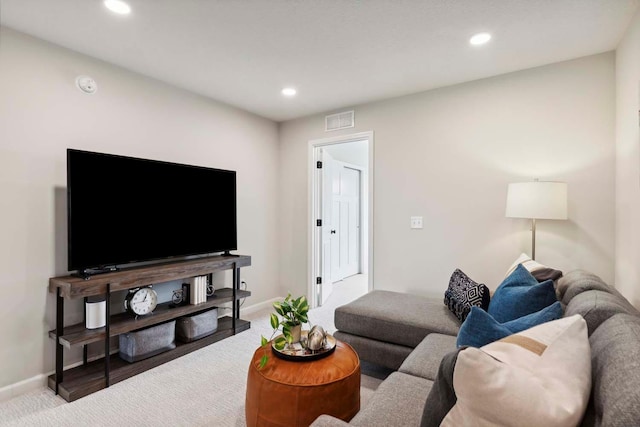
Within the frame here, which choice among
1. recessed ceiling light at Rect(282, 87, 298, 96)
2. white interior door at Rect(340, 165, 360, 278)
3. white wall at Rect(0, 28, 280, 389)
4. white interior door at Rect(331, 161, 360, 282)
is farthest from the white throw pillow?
white interior door at Rect(340, 165, 360, 278)

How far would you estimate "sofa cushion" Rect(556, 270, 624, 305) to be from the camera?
1.75 meters

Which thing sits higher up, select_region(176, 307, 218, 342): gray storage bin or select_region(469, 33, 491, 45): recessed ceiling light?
select_region(469, 33, 491, 45): recessed ceiling light

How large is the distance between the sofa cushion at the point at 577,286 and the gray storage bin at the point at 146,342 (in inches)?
115

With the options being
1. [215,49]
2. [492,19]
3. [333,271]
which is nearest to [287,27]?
[215,49]

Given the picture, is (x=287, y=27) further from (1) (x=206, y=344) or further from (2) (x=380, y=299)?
(1) (x=206, y=344)

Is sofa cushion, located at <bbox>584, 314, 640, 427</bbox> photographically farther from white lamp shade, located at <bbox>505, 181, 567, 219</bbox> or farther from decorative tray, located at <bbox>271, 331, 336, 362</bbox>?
white lamp shade, located at <bbox>505, 181, 567, 219</bbox>

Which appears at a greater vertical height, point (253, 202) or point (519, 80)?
point (519, 80)

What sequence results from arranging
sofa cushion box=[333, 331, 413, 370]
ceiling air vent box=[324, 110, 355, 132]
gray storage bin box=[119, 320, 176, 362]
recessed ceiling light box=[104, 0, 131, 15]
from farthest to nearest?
ceiling air vent box=[324, 110, 355, 132], gray storage bin box=[119, 320, 176, 362], sofa cushion box=[333, 331, 413, 370], recessed ceiling light box=[104, 0, 131, 15]

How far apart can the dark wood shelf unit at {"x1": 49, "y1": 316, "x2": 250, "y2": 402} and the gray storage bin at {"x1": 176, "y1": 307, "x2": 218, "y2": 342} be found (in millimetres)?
57

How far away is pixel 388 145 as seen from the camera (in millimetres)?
3666

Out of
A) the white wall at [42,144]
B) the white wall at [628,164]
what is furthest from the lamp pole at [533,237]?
the white wall at [42,144]

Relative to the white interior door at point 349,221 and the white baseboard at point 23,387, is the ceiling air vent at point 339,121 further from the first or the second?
the white baseboard at point 23,387

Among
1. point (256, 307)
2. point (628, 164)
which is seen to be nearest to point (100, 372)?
point (256, 307)

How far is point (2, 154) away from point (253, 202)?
2.33 meters
